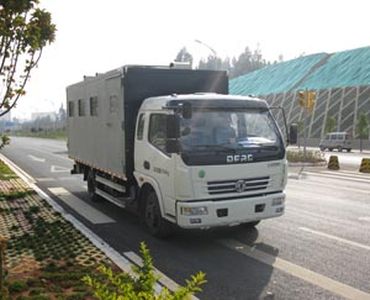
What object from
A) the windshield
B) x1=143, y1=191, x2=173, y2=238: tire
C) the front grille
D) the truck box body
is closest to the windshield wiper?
the windshield

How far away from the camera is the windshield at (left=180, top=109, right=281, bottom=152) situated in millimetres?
8727

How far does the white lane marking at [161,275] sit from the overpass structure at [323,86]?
5685 cm

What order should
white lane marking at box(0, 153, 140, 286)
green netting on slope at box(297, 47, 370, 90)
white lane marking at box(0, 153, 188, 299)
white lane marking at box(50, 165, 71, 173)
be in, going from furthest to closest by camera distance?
1. green netting on slope at box(297, 47, 370, 90)
2. white lane marking at box(50, 165, 71, 173)
3. white lane marking at box(0, 153, 140, 286)
4. white lane marking at box(0, 153, 188, 299)

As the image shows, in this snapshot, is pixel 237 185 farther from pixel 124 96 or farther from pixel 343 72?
pixel 343 72

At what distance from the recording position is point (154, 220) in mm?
9664

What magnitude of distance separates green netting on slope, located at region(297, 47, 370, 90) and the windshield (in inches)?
2424

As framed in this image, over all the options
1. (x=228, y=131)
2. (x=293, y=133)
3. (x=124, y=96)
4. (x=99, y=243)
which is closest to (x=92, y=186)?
(x=124, y=96)

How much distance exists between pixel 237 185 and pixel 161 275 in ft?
7.23

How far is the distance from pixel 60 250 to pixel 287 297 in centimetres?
376

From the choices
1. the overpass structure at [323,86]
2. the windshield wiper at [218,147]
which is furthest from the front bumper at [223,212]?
the overpass structure at [323,86]

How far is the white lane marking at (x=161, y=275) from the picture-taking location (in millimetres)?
6742

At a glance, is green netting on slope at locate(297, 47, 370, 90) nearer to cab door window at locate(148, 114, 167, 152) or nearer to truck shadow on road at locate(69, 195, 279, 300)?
truck shadow on road at locate(69, 195, 279, 300)

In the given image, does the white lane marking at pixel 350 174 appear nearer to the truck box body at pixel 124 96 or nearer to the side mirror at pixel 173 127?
the truck box body at pixel 124 96

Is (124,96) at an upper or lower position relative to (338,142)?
upper
